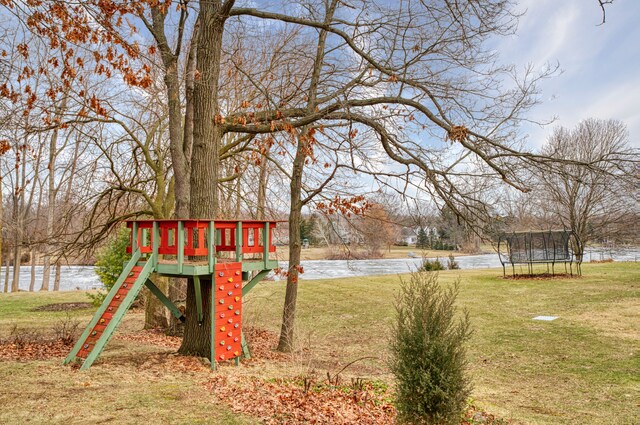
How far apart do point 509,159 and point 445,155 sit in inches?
38.3

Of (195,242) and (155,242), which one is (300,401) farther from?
(195,242)

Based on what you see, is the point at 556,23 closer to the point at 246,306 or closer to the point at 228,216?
the point at 228,216

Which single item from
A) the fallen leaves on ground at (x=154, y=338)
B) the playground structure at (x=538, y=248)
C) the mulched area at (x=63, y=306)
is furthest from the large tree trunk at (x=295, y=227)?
the playground structure at (x=538, y=248)

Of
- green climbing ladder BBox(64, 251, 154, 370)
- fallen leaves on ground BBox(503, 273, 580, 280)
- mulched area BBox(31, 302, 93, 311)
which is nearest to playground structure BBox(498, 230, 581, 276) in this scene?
fallen leaves on ground BBox(503, 273, 580, 280)

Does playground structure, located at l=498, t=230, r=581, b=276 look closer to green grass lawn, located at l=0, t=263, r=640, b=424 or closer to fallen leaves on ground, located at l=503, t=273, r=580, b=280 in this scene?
fallen leaves on ground, located at l=503, t=273, r=580, b=280

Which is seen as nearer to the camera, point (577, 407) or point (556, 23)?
point (577, 407)

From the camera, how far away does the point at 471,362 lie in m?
7.94

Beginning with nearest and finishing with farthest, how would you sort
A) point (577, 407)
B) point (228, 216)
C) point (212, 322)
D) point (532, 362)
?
1. point (577, 407)
2. point (212, 322)
3. point (532, 362)
4. point (228, 216)

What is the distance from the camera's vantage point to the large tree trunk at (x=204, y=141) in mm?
6711

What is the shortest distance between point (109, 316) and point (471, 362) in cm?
572

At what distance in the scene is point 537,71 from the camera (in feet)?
21.4

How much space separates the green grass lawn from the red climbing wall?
27 cm

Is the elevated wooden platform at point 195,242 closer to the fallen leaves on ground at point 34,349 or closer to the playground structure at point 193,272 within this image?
the playground structure at point 193,272

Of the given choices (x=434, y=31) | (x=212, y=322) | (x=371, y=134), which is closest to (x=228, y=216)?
(x=371, y=134)
